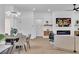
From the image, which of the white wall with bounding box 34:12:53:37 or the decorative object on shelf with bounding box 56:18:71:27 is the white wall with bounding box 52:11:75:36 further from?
the white wall with bounding box 34:12:53:37

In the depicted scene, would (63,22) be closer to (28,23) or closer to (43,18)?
(43,18)

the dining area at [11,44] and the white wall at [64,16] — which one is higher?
the white wall at [64,16]

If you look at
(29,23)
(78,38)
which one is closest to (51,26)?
(29,23)

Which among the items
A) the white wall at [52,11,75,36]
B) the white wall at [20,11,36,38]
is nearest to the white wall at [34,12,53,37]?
the white wall at [52,11,75,36]

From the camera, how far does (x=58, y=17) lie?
12086 mm

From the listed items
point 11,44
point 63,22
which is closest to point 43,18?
point 63,22

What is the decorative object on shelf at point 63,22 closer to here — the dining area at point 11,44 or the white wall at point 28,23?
the white wall at point 28,23

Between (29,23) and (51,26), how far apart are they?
8.20 ft

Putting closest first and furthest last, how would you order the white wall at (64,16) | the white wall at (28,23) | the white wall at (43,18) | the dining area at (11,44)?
the dining area at (11,44)
the white wall at (28,23)
the white wall at (64,16)
the white wall at (43,18)

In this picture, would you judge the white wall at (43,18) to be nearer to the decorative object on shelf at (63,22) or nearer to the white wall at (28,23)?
the white wall at (28,23)

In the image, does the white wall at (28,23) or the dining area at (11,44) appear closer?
the dining area at (11,44)

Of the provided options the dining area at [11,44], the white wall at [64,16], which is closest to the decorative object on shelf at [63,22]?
the white wall at [64,16]

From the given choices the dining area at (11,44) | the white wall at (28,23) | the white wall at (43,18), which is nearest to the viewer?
the dining area at (11,44)

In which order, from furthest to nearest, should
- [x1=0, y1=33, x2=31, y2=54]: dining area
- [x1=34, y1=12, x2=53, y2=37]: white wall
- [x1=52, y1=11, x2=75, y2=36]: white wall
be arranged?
[x1=34, y1=12, x2=53, y2=37]: white wall < [x1=52, y1=11, x2=75, y2=36]: white wall < [x1=0, y1=33, x2=31, y2=54]: dining area
